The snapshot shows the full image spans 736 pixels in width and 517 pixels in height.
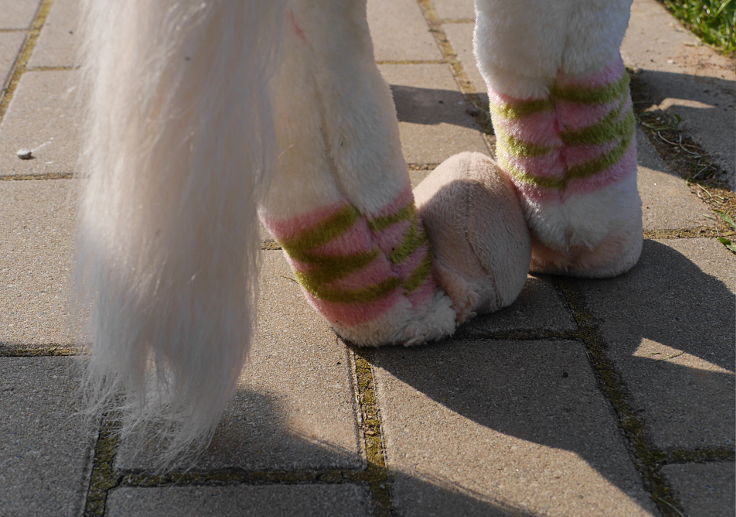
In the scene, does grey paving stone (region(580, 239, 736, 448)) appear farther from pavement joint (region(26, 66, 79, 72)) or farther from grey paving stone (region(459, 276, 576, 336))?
pavement joint (region(26, 66, 79, 72))

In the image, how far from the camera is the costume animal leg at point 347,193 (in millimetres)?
1170

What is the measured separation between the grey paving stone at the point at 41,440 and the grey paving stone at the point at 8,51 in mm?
1210

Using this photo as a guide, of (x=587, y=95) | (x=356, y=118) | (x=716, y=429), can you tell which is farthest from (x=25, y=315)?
(x=716, y=429)

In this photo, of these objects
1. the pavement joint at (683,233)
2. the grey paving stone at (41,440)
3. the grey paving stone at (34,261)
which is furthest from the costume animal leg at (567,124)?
the grey paving stone at (41,440)

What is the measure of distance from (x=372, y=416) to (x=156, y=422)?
31 cm

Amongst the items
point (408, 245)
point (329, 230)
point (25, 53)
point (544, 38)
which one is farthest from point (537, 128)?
point (25, 53)

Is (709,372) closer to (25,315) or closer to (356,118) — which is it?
(356,118)

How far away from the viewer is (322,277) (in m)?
1.31

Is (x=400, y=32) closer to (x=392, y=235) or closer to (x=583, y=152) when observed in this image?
(x=583, y=152)

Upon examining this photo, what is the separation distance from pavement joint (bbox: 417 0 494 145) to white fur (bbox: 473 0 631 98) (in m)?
0.66

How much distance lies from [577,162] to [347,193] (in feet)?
1.37

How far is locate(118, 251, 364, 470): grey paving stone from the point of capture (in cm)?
119

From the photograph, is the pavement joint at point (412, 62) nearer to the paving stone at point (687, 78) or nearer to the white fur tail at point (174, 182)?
the paving stone at point (687, 78)

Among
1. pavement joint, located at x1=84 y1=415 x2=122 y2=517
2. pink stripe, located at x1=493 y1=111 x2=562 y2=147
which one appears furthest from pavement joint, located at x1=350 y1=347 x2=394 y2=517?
pink stripe, located at x1=493 y1=111 x2=562 y2=147
